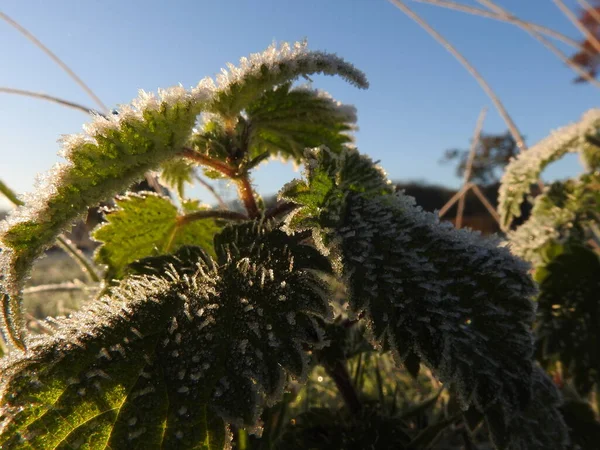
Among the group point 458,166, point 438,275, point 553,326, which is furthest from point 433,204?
point 438,275

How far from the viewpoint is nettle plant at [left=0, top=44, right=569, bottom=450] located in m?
0.56

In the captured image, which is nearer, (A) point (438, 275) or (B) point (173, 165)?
(A) point (438, 275)

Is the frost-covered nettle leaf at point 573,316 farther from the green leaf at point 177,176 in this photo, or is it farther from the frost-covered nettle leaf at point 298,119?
the green leaf at point 177,176

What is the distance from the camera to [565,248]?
1199mm

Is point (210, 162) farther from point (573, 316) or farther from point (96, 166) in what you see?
point (573, 316)

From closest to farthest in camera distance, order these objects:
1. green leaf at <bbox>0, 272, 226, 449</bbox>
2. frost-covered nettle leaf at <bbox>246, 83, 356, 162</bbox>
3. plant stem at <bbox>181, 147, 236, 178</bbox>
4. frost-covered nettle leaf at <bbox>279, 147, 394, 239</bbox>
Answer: green leaf at <bbox>0, 272, 226, 449</bbox>
frost-covered nettle leaf at <bbox>279, 147, 394, 239</bbox>
plant stem at <bbox>181, 147, 236, 178</bbox>
frost-covered nettle leaf at <bbox>246, 83, 356, 162</bbox>

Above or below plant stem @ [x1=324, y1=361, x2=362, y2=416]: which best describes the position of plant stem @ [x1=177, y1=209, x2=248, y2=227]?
above

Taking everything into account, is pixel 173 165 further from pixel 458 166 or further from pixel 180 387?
pixel 458 166

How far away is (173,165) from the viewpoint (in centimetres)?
104

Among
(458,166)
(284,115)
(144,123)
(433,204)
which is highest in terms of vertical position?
(458,166)

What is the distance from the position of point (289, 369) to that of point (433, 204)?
7.57 m

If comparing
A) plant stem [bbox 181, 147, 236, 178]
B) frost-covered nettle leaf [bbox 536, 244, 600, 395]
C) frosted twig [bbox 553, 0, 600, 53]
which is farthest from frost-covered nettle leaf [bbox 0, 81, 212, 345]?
A: frosted twig [bbox 553, 0, 600, 53]

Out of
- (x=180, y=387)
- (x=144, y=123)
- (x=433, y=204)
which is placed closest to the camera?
(x=180, y=387)

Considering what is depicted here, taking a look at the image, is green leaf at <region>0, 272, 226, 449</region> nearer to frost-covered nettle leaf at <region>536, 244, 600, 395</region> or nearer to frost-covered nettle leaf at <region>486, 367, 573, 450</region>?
frost-covered nettle leaf at <region>486, 367, 573, 450</region>
